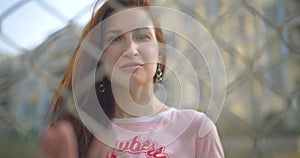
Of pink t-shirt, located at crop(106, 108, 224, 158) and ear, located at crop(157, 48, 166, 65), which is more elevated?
ear, located at crop(157, 48, 166, 65)

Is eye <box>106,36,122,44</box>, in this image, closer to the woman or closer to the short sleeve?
the woman

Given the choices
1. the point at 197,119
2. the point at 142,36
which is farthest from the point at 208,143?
the point at 142,36

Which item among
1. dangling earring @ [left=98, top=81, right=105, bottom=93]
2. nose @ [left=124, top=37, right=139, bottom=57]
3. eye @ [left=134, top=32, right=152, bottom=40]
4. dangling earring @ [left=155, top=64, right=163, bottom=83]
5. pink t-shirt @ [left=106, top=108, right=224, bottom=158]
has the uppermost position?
eye @ [left=134, top=32, right=152, bottom=40]

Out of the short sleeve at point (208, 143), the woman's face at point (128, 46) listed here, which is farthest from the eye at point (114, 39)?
the short sleeve at point (208, 143)

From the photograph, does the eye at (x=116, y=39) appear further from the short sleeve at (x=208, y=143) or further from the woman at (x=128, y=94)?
the short sleeve at (x=208, y=143)

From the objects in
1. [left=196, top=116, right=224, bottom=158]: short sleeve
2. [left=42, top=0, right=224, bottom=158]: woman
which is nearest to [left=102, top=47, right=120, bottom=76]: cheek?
[left=42, top=0, right=224, bottom=158]: woman

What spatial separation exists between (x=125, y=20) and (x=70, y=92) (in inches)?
3.5

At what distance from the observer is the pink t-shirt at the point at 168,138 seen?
0.49m

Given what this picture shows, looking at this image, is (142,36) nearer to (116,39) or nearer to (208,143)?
(116,39)

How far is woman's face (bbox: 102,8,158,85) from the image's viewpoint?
0.49 metres

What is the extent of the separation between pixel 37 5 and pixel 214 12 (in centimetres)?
26

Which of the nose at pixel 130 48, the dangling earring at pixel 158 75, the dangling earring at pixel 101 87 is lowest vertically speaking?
the dangling earring at pixel 101 87

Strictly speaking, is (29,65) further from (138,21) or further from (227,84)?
(227,84)

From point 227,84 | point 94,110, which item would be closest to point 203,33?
point 227,84
